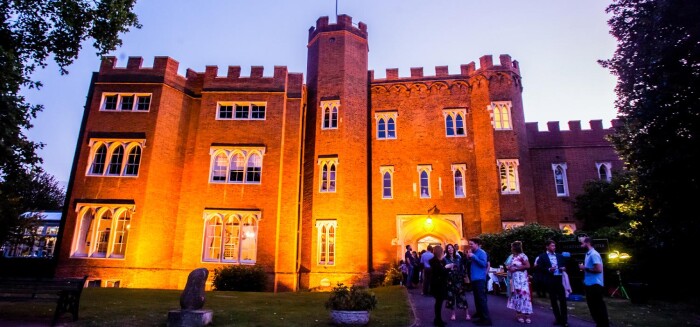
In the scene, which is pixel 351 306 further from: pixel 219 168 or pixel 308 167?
pixel 219 168

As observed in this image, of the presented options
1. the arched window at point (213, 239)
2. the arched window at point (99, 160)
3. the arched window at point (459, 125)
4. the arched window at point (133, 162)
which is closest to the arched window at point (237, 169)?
the arched window at point (213, 239)

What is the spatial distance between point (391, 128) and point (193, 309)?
17529 mm

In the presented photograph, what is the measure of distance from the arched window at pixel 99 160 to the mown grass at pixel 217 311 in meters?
9.13

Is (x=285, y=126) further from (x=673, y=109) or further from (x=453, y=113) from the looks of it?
(x=673, y=109)

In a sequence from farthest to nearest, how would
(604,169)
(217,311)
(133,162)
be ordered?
(604,169) → (133,162) → (217,311)

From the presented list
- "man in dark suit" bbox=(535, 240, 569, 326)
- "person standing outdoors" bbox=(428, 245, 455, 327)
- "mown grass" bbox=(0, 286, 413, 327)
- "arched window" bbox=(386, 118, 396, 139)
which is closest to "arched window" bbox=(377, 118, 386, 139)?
"arched window" bbox=(386, 118, 396, 139)

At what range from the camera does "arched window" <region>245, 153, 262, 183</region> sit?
21.5 metres

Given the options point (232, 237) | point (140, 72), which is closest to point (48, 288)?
point (232, 237)

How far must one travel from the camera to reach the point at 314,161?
2253 centimetres

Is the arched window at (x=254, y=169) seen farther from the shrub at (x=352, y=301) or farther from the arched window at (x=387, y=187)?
the shrub at (x=352, y=301)

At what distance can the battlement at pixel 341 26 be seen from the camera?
24.8 m

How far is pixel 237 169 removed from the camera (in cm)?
2180

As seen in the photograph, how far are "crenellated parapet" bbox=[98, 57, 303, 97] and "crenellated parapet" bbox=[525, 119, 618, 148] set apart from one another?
48.4ft

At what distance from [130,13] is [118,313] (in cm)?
918
